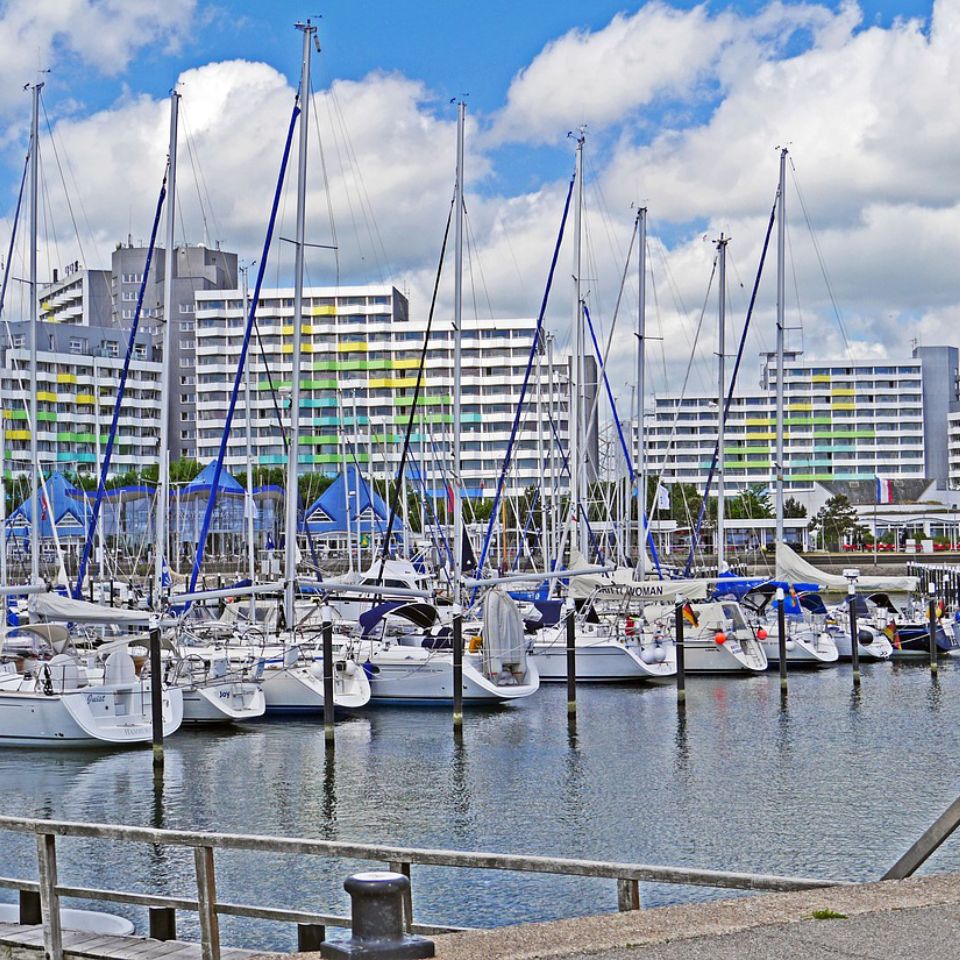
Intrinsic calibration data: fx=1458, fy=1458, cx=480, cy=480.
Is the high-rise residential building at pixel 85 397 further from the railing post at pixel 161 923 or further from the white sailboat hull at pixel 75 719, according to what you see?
the railing post at pixel 161 923

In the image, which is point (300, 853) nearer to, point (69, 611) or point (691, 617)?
point (69, 611)

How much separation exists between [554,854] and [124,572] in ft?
290

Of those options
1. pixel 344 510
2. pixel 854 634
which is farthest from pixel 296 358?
pixel 344 510

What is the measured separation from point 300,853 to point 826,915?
4.07 meters

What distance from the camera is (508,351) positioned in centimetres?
18962


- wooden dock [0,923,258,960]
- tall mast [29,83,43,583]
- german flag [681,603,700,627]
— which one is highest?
tall mast [29,83,43,583]

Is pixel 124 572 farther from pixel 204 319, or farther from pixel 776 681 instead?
pixel 204 319

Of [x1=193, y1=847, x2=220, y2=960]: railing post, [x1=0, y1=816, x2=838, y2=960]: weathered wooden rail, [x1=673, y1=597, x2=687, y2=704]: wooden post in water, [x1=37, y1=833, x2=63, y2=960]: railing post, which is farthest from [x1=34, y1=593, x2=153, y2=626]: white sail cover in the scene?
[x1=193, y1=847, x2=220, y2=960]: railing post

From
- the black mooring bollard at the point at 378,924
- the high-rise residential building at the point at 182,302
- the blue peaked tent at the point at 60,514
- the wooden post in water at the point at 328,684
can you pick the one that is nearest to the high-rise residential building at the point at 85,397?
the high-rise residential building at the point at 182,302

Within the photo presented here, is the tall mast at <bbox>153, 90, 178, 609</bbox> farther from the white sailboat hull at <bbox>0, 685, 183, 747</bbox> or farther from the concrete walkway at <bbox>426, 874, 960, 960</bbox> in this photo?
the concrete walkway at <bbox>426, 874, 960, 960</bbox>

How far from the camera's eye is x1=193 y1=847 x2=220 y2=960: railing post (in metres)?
11.9

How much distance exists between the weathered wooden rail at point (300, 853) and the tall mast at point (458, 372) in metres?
31.4

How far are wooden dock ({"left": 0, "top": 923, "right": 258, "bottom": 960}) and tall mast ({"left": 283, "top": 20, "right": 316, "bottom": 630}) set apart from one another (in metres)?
26.8

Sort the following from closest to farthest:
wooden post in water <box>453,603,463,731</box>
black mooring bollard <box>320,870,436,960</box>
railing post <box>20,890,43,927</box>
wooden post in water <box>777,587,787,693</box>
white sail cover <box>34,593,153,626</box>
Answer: black mooring bollard <box>320,870,436,960</box> → railing post <box>20,890,43,927</box> → wooden post in water <box>453,603,463,731</box> → white sail cover <box>34,593,153,626</box> → wooden post in water <box>777,587,787,693</box>
